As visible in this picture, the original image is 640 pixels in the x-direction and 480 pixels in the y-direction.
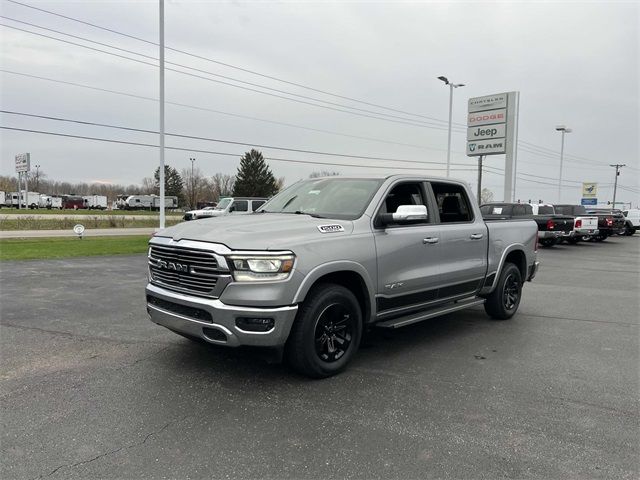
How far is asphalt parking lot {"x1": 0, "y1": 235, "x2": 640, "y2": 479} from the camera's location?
9.80 feet

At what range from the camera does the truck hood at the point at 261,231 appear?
391 cm

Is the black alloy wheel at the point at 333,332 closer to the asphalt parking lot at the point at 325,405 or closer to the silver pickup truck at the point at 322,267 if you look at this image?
the silver pickup truck at the point at 322,267

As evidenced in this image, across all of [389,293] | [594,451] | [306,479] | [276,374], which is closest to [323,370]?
[276,374]

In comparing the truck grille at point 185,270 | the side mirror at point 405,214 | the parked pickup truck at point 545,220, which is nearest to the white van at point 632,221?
the parked pickup truck at point 545,220

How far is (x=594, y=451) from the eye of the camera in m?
3.17

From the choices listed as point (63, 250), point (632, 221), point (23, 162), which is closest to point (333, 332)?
point (63, 250)

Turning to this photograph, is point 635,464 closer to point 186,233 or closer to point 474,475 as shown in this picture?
point 474,475

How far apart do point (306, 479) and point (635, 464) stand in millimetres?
2128

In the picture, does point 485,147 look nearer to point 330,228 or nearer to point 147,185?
point 330,228

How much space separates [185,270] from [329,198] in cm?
185

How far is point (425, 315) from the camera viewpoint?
524 cm

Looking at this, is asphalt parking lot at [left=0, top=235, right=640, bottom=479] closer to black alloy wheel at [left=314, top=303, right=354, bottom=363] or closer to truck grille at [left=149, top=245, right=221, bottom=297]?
black alloy wheel at [left=314, top=303, right=354, bottom=363]

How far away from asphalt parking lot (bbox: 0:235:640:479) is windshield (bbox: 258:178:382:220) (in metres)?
1.59

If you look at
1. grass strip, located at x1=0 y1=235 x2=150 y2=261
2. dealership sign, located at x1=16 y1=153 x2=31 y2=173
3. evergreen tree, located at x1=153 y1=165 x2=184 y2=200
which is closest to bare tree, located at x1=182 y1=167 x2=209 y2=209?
evergreen tree, located at x1=153 y1=165 x2=184 y2=200
